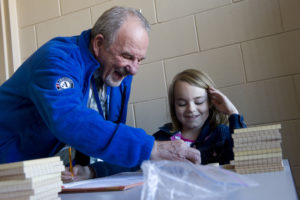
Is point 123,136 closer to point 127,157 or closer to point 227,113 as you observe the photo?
point 127,157

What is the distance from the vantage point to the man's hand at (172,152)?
1028mm

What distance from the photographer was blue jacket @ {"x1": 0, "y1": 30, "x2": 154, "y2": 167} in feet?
3.26

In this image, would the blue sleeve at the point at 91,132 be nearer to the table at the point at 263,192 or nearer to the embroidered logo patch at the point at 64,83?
the embroidered logo patch at the point at 64,83

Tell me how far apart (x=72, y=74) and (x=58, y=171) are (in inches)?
21.2

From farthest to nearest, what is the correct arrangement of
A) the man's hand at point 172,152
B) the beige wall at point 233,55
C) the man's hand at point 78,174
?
the beige wall at point 233,55, the man's hand at point 78,174, the man's hand at point 172,152

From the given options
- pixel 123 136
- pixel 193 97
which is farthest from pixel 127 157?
pixel 193 97

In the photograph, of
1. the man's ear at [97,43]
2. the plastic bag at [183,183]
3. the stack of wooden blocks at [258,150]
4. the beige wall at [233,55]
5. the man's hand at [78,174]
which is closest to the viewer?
the plastic bag at [183,183]

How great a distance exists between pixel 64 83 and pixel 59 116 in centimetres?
14

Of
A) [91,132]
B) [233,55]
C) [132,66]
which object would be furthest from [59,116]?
[233,55]

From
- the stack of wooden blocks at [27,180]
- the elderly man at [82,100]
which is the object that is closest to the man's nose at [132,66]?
the elderly man at [82,100]

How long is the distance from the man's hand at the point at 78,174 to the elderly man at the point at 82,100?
0.48 ft

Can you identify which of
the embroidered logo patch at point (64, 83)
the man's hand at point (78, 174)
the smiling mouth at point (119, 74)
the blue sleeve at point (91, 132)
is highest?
the smiling mouth at point (119, 74)

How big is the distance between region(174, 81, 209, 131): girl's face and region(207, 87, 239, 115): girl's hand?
38 millimetres

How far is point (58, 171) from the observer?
2.34ft
